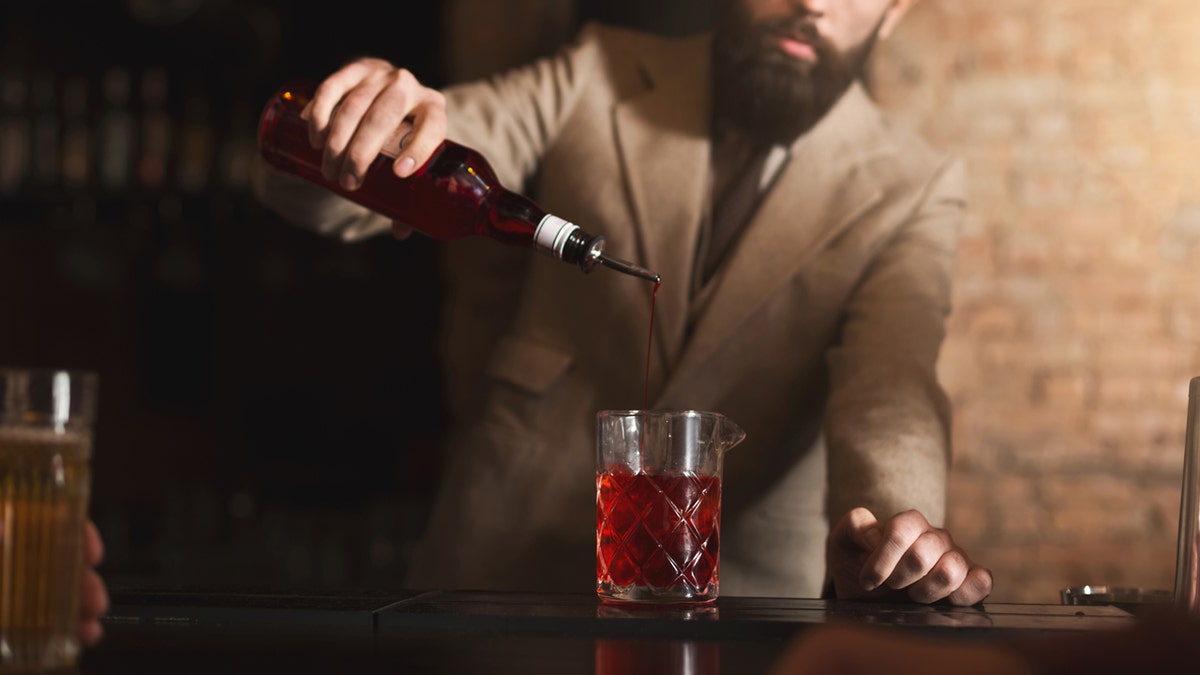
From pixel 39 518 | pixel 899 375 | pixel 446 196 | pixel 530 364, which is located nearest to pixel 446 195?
pixel 446 196

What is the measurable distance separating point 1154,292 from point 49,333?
2.49m

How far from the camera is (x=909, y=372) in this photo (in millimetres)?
1753

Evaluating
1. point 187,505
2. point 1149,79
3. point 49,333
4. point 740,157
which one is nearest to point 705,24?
point 740,157

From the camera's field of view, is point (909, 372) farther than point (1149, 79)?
No

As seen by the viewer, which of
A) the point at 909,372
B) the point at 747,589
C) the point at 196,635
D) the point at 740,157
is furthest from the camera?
the point at 740,157

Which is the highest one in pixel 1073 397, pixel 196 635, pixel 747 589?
pixel 1073 397

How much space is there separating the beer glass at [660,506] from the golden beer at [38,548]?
0.41m

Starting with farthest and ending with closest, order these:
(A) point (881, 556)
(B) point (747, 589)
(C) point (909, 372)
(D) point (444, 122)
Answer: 1. (B) point (747, 589)
2. (C) point (909, 372)
3. (D) point (444, 122)
4. (A) point (881, 556)

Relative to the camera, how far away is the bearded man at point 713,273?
1.99 meters

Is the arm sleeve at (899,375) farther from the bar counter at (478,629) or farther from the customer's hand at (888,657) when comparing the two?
the customer's hand at (888,657)

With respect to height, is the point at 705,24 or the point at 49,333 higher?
the point at 705,24

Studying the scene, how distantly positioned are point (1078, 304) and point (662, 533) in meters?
1.74

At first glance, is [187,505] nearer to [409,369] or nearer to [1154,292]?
[409,369]

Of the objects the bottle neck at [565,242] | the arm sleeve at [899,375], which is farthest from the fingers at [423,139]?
the arm sleeve at [899,375]
